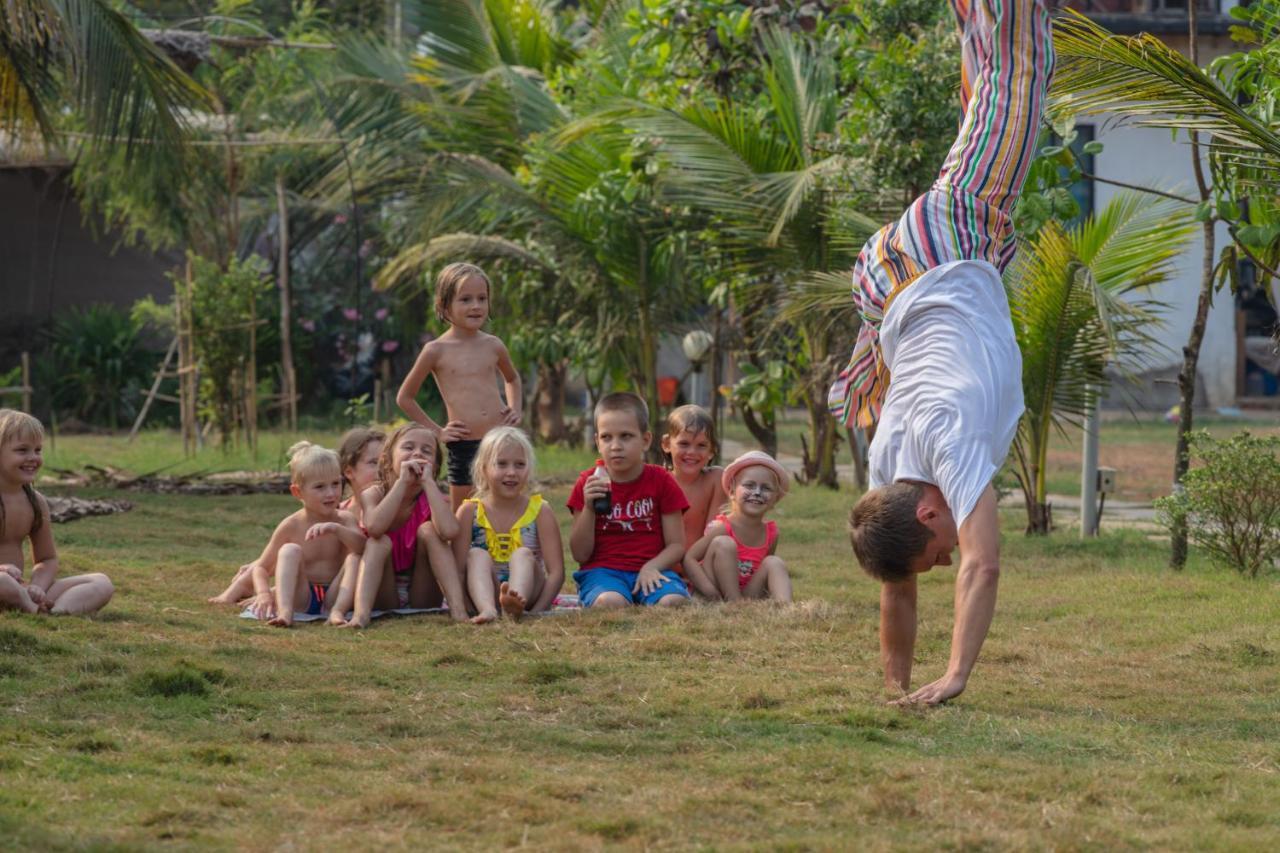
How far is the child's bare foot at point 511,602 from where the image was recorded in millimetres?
6520

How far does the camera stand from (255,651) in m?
5.71

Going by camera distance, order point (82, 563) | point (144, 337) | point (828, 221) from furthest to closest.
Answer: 1. point (144, 337)
2. point (828, 221)
3. point (82, 563)

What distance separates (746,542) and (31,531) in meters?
2.91

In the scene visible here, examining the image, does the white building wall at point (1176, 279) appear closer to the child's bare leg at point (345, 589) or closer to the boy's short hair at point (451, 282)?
the boy's short hair at point (451, 282)

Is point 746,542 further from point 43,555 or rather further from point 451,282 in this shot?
point 43,555

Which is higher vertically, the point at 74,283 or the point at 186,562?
the point at 74,283

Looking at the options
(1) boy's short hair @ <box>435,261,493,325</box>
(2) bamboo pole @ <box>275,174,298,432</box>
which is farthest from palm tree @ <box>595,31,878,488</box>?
(2) bamboo pole @ <box>275,174,298,432</box>

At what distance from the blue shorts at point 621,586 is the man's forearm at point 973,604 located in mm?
2327

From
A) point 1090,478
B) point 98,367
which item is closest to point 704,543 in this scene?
point 1090,478

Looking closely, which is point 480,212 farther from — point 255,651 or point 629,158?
point 255,651

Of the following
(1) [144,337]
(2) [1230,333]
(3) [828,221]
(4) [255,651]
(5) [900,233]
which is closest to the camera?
(5) [900,233]

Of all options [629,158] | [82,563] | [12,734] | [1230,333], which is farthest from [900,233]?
[1230,333]

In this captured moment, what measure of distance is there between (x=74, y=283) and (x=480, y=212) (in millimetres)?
9291

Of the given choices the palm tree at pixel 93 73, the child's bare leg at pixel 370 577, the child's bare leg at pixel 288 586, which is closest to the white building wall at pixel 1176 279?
the palm tree at pixel 93 73
